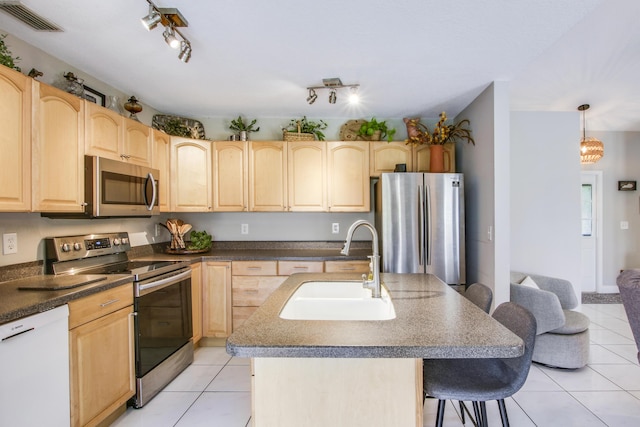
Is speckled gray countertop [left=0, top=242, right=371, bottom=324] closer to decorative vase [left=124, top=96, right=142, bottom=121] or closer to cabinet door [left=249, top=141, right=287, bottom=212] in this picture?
cabinet door [left=249, top=141, right=287, bottom=212]

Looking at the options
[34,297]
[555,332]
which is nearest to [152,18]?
[34,297]

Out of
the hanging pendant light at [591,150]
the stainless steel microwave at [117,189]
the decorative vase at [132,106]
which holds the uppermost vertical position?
the decorative vase at [132,106]

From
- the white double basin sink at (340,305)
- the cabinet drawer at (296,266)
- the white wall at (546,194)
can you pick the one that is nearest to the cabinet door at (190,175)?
the cabinet drawer at (296,266)

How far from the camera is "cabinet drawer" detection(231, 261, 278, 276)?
3.29m

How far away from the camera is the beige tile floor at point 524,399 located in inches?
82.9

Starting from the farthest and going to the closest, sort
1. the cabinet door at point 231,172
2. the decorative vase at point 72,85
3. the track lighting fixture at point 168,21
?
1. the cabinet door at point 231,172
2. the decorative vase at point 72,85
3. the track lighting fixture at point 168,21

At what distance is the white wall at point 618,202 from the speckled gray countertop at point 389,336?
204 inches

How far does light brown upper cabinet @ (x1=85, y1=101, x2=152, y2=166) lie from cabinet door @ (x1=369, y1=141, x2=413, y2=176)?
2187 mm

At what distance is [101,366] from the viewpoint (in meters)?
1.96

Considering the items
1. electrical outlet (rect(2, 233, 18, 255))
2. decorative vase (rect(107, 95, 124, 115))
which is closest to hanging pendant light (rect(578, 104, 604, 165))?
decorative vase (rect(107, 95, 124, 115))

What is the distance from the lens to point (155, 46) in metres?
2.23

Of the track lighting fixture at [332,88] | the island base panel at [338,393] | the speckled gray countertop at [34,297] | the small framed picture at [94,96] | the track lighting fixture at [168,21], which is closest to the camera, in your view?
the island base panel at [338,393]

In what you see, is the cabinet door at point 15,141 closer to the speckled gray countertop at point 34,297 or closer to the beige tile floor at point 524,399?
the speckled gray countertop at point 34,297

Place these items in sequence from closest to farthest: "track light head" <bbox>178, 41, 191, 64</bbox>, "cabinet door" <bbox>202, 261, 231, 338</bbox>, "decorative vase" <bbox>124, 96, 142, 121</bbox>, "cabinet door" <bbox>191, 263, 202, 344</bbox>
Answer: "track light head" <bbox>178, 41, 191, 64</bbox> < "decorative vase" <bbox>124, 96, 142, 121</bbox> < "cabinet door" <bbox>191, 263, 202, 344</bbox> < "cabinet door" <bbox>202, 261, 231, 338</bbox>
